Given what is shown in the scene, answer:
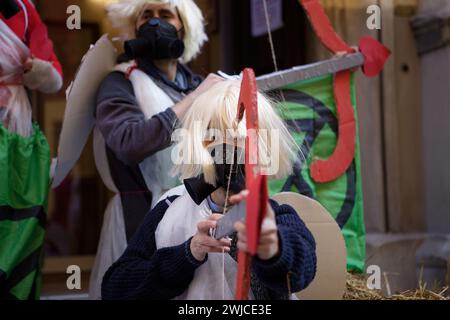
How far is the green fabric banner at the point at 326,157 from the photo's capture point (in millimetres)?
2422

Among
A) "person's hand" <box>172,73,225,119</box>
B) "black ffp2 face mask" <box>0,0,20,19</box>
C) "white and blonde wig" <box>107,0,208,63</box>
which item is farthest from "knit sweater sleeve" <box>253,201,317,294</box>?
"black ffp2 face mask" <box>0,0,20,19</box>

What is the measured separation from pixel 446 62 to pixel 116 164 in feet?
5.30

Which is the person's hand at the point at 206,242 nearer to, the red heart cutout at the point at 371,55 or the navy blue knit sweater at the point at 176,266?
the navy blue knit sweater at the point at 176,266

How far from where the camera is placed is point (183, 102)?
2012mm

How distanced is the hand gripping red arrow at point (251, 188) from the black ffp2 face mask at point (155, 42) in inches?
35.3

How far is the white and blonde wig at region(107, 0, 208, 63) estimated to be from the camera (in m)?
2.26

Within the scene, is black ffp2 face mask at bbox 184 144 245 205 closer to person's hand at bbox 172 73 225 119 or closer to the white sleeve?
person's hand at bbox 172 73 225 119

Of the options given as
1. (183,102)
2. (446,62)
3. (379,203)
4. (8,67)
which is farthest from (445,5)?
(8,67)

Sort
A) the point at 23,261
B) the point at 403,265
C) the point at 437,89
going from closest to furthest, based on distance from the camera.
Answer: the point at 23,261
the point at 403,265
the point at 437,89

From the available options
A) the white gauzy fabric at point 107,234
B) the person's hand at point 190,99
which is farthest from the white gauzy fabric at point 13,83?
the person's hand at point 190,99

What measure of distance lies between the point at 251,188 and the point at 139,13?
4.39 ft

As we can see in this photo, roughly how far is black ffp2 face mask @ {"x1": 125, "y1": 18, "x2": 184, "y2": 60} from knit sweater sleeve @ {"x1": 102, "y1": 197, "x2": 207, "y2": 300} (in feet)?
2.26
